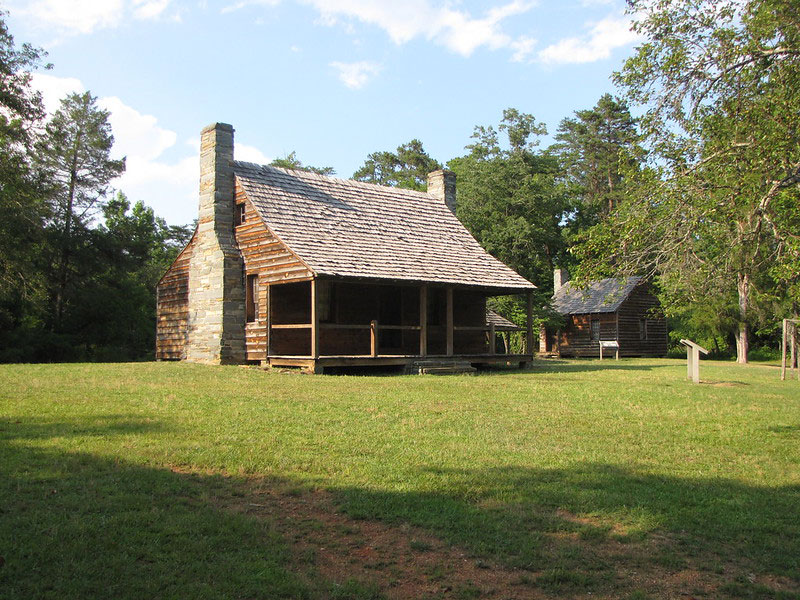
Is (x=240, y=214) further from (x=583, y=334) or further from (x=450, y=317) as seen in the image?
(x=583, y=334)

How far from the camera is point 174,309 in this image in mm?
24812

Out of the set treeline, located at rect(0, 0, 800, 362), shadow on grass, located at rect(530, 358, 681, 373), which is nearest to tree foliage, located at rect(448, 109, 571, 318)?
treeline, located at rect(0, 0, 800, 362)

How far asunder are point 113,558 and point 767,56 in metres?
10.2

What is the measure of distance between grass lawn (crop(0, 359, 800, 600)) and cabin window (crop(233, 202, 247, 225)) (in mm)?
11154

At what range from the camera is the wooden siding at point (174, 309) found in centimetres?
2420

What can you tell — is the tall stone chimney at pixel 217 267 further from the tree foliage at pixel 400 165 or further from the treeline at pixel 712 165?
the tree foliage at pixel 400 165

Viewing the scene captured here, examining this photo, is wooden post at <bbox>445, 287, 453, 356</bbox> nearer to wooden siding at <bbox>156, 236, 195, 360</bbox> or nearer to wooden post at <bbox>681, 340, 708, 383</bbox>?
wooden post at <bbox>681, 340, 708, 383</bbox>

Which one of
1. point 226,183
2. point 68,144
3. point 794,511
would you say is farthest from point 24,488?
point 68,144

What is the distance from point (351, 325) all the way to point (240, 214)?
5.50m

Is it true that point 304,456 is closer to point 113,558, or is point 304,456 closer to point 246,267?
point 113,558

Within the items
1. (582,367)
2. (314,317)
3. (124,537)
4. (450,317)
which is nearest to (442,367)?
(450,317)

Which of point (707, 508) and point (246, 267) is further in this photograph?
point (246, 267)

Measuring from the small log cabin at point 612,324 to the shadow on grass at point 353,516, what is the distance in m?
36.7

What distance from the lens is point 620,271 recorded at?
1111 cm
